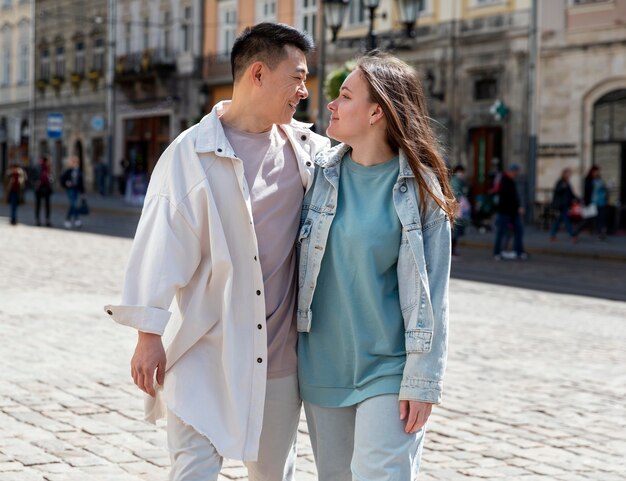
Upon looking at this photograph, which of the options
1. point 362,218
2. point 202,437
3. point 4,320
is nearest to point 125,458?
point 202,437

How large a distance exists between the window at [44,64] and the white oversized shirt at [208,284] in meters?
52.6

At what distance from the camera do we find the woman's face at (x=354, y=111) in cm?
345

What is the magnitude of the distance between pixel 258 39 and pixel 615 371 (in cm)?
542

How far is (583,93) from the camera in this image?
90.6ft

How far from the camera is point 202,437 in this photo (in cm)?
349

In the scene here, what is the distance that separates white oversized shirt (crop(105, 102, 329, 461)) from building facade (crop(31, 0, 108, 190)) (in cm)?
4363

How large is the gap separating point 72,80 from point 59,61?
3.63 meters

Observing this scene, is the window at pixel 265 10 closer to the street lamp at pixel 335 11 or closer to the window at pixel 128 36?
the window at pixel 128 36

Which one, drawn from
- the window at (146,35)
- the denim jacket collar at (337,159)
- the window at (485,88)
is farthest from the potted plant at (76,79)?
the denim jacket collar at (337,159)

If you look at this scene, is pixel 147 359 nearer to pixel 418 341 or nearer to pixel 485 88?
pixel 418 341

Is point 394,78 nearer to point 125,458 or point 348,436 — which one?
point 348,436

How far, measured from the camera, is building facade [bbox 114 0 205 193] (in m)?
42.2

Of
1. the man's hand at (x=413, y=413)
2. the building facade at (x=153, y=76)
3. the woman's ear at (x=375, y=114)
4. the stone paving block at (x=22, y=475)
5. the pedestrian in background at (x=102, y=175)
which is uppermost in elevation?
the building facade at (x=153, y=76)

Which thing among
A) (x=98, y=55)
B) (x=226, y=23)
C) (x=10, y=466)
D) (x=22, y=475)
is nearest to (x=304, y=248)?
(x=22, y=475)
